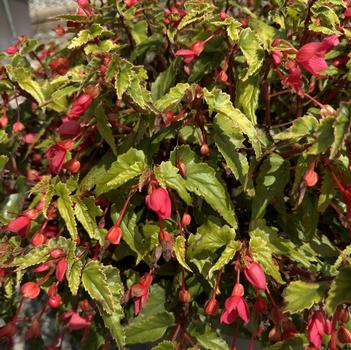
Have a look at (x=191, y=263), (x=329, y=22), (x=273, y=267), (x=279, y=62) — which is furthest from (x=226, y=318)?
(x=329, y=22)

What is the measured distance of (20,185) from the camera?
1.23 metres

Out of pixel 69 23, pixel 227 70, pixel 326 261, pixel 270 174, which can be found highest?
pixel 69 23

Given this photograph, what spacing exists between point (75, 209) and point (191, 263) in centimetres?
28

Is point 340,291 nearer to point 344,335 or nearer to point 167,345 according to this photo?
point 344,335

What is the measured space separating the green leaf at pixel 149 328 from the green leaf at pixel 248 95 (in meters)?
0.46

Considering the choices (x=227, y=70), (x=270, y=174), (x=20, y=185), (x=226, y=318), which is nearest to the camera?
(x=226, y=318)

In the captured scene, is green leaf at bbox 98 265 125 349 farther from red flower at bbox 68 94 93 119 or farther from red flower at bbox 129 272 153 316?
red flower at bbox 68 94 93 119

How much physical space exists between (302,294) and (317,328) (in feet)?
0.20

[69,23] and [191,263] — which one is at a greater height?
[69,23]

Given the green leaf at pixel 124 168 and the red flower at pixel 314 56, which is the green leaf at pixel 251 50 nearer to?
the red flower at pixel 314 56

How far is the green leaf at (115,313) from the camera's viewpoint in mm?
875

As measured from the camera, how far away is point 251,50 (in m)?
0.92

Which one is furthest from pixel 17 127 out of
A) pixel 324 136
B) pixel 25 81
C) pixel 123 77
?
pixel 324 136

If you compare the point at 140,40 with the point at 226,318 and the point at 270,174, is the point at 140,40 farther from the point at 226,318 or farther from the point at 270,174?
the point at 226,318
